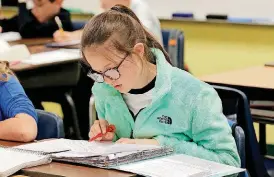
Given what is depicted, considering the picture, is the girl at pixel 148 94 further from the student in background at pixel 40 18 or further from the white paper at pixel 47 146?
the student in background at pixel 40 18

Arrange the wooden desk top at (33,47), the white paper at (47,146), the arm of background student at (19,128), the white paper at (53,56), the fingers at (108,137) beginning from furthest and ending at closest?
the white paper at (53,56) → the wooden desk top at (33,47) → the arm of background student at (19,128) → the fingers at (108,137) → the white paper at (47,146)

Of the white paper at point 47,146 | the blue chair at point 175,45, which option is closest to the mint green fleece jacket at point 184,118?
the white paper at point 47,146

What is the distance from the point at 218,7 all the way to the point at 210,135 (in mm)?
3302

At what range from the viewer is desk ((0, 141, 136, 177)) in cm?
183

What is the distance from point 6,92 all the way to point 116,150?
0.74 meters

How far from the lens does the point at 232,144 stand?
6.88 feet

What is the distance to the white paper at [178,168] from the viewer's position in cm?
180

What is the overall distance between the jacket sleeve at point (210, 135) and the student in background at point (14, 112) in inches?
20.8

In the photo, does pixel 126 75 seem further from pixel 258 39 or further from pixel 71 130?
pixel 258 39

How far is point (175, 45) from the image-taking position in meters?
4.54

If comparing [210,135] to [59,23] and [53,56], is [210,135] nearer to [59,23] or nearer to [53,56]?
[53,56]

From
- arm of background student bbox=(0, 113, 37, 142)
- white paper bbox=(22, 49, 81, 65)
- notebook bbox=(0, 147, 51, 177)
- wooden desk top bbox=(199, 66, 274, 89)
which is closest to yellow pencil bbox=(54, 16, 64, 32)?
white paper bbox=(22, 49, 81, 65)

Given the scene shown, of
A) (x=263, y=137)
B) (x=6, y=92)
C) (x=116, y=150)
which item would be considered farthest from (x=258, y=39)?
(x=116, y=150)

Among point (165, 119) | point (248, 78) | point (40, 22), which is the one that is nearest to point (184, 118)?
point (165, 119)
